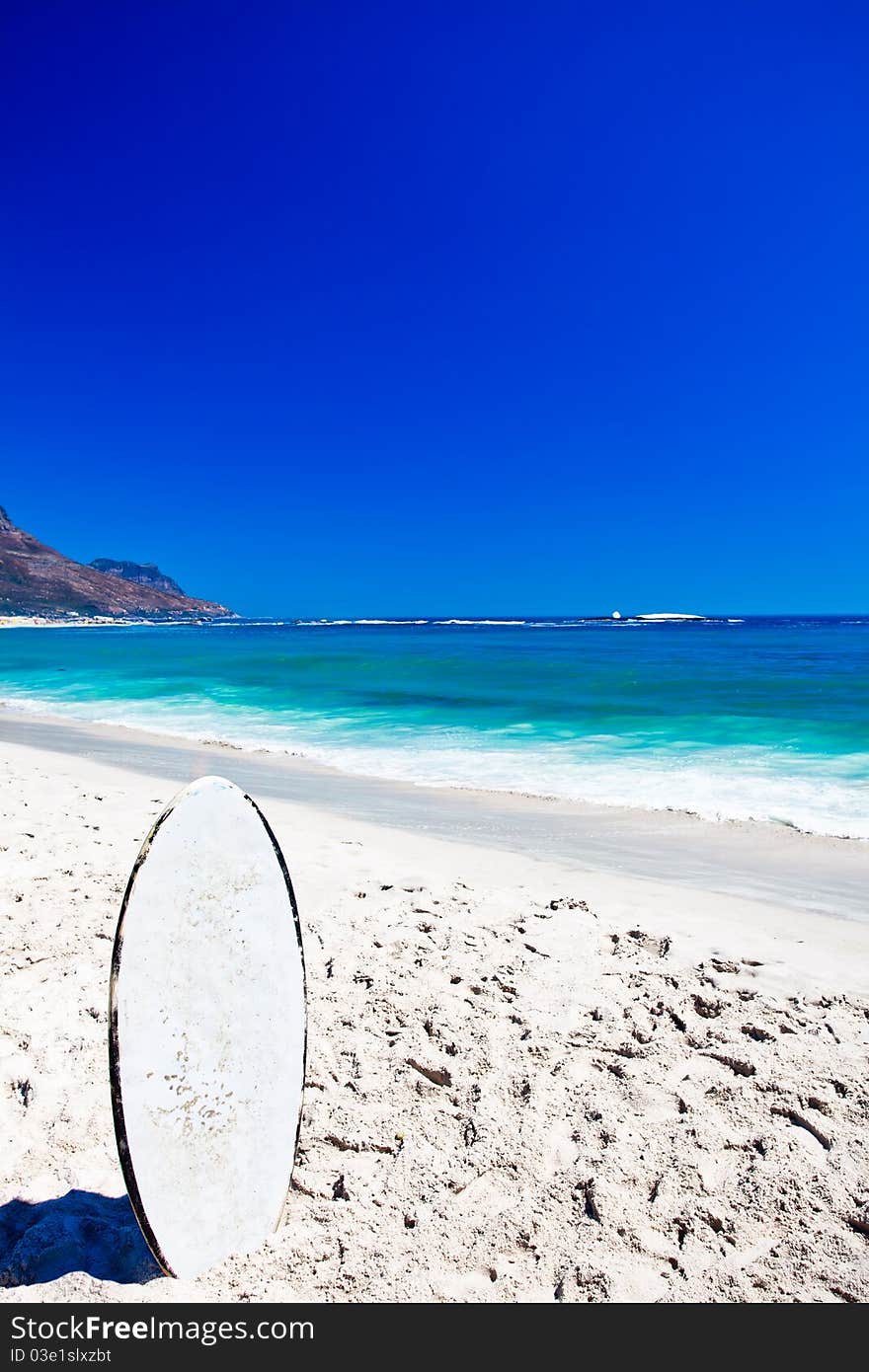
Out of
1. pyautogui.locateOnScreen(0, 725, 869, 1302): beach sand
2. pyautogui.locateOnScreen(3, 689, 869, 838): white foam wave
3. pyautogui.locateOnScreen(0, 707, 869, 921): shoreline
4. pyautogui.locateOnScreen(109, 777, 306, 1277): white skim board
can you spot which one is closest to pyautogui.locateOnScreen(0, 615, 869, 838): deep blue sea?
pyautogui.locateOnScreen(3, 689, 869, 838): white foam wave

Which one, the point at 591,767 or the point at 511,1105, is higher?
the point at 591,767

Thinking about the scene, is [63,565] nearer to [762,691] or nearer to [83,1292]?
[762,691]

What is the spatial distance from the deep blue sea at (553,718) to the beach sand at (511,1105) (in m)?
4.00

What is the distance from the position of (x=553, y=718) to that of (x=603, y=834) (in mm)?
8642

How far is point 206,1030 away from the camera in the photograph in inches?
78.1

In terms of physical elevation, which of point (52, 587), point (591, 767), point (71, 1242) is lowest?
point (71, 1242)

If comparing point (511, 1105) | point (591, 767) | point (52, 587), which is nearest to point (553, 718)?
point (591, 767)

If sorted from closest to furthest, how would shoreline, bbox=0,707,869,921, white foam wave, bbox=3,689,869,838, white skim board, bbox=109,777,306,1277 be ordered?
white skim board, bbox=109,777,306,1277, shoreline, bbox=0,707,869,921, white foam wave, bbox=3,689,869,838

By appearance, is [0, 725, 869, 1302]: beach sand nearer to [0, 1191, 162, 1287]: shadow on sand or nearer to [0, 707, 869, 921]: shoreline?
[0, 1191, 162, 1287]: shadow on sand

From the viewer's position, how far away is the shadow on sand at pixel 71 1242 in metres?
2.01

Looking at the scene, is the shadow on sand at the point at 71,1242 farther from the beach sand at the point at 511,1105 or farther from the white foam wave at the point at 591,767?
the white foam wave at the point at 591,767

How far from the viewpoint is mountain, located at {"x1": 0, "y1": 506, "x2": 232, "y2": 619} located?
384 ft

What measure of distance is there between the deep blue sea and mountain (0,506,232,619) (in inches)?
3885

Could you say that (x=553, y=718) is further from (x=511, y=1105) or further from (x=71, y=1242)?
(x=71, y=1242)
